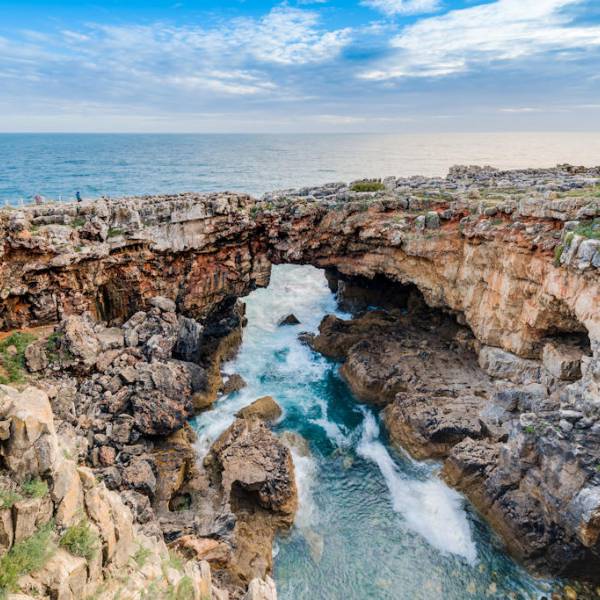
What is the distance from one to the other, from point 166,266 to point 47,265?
736 centimetres

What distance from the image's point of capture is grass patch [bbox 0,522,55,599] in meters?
Result: 7.43

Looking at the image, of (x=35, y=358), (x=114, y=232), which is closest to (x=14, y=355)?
(x=35, y=358)

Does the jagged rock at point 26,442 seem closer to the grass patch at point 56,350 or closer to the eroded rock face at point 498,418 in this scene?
the grass patch at point 56,350

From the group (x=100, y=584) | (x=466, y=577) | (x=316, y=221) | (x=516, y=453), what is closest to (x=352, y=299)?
(x=316, y=221)

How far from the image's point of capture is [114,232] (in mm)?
27969

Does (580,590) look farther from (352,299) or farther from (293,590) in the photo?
(352,299)

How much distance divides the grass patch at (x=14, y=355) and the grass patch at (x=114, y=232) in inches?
300

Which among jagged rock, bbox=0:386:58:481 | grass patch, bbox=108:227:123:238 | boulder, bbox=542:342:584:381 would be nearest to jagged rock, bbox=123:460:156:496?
jagged rock, bbox=0:386:58:481

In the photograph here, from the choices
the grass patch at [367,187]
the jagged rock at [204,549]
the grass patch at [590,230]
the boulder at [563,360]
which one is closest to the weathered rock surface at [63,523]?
the jagged rock at [204,549]

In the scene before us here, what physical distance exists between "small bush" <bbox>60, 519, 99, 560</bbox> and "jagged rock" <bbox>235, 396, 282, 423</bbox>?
18829 millimetres

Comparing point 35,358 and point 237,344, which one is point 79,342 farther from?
point 237,344

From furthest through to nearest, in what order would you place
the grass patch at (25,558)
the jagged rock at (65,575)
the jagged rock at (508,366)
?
1. the jagged rock at (508,366)
2. the jagged rock at (65,575)
3. the grass patch at (25,558)

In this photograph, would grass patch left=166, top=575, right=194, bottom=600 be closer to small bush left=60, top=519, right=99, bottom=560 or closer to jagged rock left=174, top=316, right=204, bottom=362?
small bush left=60, top=519, right=99, bottom=560

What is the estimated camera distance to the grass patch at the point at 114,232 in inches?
1097
